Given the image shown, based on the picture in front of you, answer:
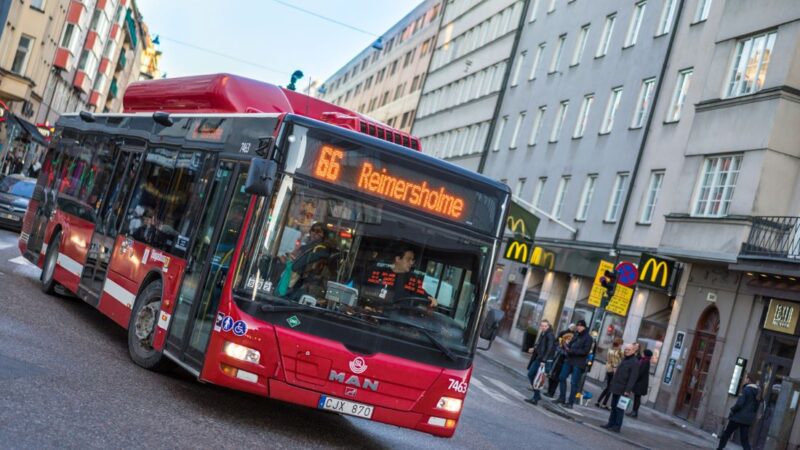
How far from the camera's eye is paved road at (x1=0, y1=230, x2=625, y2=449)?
8.77m

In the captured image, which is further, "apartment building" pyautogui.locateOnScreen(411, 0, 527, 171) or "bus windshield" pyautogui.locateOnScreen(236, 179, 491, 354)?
"apartment building" pyautogui.locateOnScreen(411, 0, 527, 171)

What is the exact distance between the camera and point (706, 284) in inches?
1228

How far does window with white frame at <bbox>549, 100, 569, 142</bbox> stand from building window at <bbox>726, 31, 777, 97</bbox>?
634 inches

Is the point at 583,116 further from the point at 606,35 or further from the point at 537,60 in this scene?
the point at 537,60

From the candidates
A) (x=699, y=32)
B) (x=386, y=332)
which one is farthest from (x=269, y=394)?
(x=699, y=32)

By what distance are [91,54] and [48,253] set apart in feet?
212

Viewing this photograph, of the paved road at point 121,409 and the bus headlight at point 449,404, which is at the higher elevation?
the bus headlight at point 449,404

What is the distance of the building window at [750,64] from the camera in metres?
30.2

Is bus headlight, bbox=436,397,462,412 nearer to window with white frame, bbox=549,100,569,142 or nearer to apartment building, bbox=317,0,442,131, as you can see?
window with white frame, bbox=549,100,569,142

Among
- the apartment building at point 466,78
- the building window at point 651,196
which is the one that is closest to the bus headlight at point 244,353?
the building window at point 651,196

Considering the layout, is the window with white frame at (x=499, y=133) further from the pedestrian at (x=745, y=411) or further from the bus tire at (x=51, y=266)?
the bus tire at (x=51, y=266)

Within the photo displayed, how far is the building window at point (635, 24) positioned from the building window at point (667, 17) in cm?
206

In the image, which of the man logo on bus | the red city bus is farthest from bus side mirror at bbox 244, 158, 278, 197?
the man logo on bus

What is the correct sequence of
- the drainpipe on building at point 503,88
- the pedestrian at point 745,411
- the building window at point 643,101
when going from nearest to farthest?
the pedestrian at point 745,411 < the building window at point 643,101 < the drainpipe on building at point 503,88
